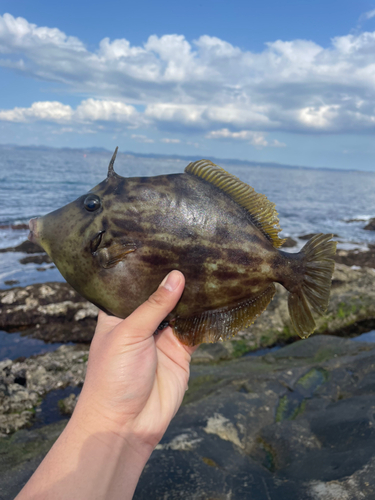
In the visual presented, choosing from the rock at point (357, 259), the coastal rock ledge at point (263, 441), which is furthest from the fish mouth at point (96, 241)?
the rock at point (357, 259)

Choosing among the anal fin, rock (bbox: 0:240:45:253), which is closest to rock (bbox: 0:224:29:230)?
rock (bbox: 0:240:45:253)

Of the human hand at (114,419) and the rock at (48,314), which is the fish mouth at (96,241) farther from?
the rock at (48,314)

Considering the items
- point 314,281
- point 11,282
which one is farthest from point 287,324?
point 11,282

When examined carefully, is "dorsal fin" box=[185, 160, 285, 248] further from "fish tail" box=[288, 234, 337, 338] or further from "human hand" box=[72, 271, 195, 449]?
"human hand" box=[72, 271, 195, 449]

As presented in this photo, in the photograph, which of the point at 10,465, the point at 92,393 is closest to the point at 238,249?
the point at 92,393

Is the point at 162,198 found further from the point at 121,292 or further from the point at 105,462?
the point at 105,462

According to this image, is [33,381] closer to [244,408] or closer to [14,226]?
[244,408]
